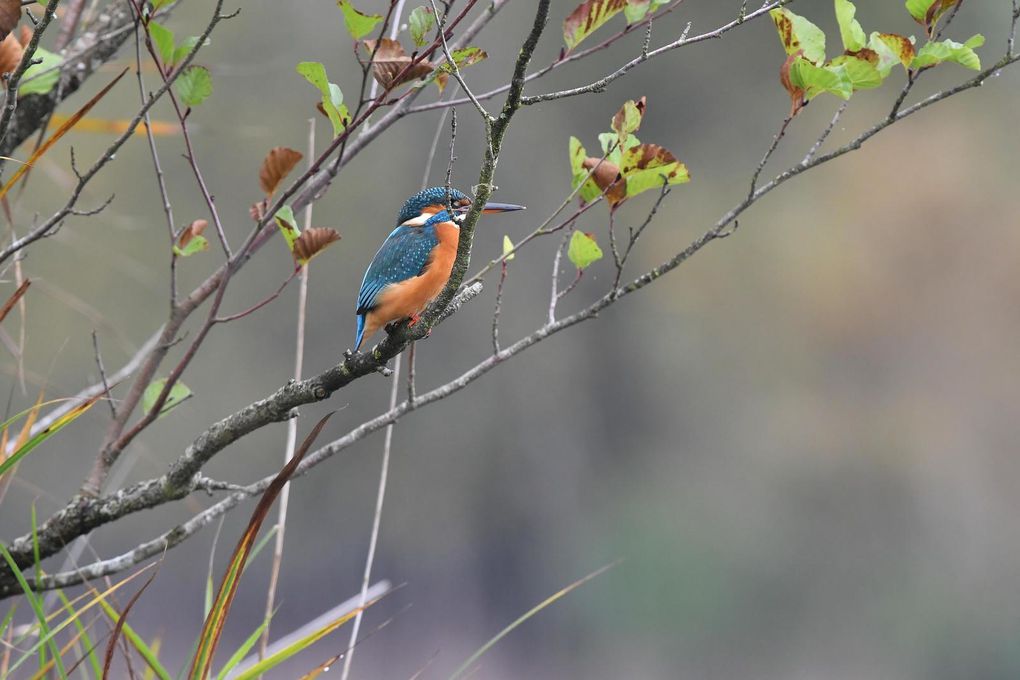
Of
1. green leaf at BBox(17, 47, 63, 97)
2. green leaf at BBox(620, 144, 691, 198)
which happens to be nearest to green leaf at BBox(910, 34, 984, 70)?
green leaf at BBox(620, 144, 691, 198)

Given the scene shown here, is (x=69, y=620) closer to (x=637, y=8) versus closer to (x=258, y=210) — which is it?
(x=258, y=210)

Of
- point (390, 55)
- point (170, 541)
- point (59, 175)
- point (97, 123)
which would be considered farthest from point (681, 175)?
point (59, 175)

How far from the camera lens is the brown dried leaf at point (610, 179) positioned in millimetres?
921

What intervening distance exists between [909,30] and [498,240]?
2501 millimetres

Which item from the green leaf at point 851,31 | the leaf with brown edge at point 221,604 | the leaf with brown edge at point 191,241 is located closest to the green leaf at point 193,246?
the leaf with brown edge at point 191,241

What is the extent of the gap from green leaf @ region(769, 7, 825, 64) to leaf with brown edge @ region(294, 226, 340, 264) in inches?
16.6

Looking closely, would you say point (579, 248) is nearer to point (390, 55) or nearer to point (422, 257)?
point (390, 55)

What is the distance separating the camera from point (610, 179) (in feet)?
3.05

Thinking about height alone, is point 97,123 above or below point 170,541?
above

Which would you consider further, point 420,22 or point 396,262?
point 396,262

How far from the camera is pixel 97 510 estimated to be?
3.12 ft

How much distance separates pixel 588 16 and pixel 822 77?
8.0 inches

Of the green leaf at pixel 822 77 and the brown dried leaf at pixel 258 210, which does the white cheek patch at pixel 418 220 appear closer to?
the brown dried leaf at pixel 258 210

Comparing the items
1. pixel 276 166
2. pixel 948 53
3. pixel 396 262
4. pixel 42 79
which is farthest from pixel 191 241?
pixel 948 53
